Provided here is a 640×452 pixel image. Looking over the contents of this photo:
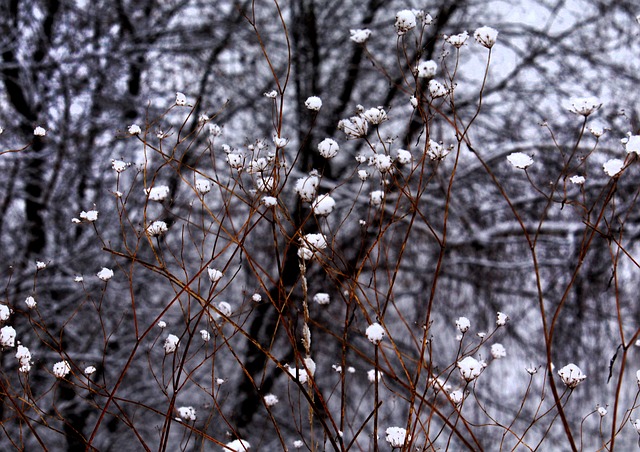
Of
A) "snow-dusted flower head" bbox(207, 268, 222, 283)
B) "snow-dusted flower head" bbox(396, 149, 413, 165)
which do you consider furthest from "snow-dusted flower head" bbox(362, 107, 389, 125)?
"snow-dusted flower head" bbox(207, 268, 222, 283)

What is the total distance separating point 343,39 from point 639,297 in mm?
3938

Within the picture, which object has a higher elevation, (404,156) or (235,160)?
(404,156)

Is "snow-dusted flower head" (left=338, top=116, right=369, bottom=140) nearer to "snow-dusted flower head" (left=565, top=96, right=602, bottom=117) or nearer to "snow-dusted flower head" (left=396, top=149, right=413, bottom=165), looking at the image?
"snow-dusted flower head" (left=396, top=149, right=413, bottom=165)

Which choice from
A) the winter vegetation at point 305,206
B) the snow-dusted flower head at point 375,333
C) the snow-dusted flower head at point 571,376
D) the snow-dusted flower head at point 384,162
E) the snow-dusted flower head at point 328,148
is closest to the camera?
the snow-dusted flower head at point 375,333

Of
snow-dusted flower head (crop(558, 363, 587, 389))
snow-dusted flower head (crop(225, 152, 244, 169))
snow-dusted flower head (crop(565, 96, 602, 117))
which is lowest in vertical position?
snow-dusted flower head (crop(558, 363, 587, 389))

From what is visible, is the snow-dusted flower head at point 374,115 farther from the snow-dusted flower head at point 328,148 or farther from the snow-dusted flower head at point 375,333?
the snow-dusted flower head at point 375,333

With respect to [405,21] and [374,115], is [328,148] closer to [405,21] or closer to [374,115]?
[374,115]

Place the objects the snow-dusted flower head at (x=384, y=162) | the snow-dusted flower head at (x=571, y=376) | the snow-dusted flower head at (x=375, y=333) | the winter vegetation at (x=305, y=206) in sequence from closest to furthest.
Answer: the snow-dusted flower head at (x=375, y=333) → the snow-dusted flower head at (x=571, y=376) → the snow-dusted flower head at (x=384, y=162) → the winter vegetation at (x=305, y=206)

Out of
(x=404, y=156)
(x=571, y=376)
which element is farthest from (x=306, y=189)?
(x=571, y=376)

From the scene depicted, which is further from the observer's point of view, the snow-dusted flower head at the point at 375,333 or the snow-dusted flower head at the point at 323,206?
the snow-dusted flower head at the point at 323,206

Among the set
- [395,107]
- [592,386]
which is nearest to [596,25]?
[395,107]

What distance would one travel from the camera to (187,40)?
5836 mm

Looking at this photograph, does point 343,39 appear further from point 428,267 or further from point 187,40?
point 428,267

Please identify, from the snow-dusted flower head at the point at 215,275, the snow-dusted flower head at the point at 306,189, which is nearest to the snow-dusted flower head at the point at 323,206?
the snow-dusted flower head at the point at 306,189
